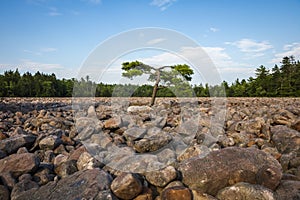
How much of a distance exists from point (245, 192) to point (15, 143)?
316 cm

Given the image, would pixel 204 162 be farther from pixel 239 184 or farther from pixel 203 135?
pixel 203 135

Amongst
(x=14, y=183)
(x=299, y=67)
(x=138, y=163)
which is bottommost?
(x=14, y=183)

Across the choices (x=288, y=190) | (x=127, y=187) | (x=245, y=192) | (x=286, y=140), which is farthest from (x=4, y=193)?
(x=286, y=140)

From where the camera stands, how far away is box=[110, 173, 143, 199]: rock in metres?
2.39

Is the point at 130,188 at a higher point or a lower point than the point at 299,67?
lower

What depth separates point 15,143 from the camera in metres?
3.83

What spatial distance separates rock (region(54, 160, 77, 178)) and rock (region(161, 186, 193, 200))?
1187 mm

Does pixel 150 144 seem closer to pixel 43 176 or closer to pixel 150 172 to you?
pixel 150 172

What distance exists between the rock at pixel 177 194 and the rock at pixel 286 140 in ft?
7.66

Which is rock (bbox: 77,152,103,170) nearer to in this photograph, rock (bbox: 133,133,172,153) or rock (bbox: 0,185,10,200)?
rock (bbox: 0,185,10,200)

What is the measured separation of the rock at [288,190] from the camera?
2.34m

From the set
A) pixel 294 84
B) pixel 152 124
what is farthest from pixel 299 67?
pixel 152 124

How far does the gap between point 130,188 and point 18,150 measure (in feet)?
6.86

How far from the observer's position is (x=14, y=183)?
108 inches
